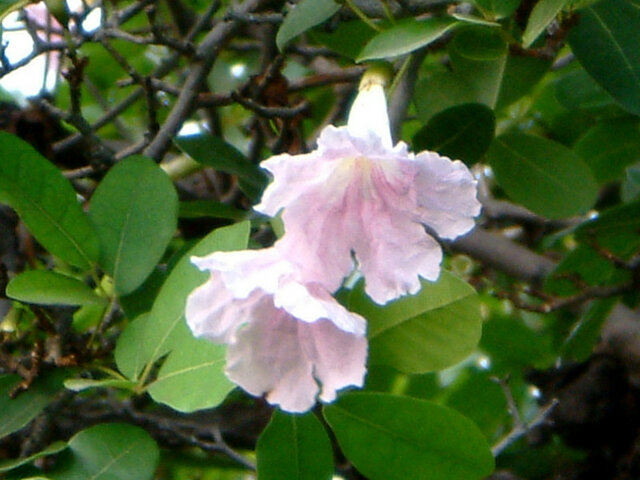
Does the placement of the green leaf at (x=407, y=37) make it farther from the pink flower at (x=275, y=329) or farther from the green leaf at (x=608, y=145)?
the green leaf at (x=608, y=145)

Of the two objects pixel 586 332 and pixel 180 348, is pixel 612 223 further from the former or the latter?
pixel 180 348

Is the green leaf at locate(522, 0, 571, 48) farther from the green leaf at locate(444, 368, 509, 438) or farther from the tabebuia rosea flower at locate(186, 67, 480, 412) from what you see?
the green leaf at locate(444, 368, 509, 438)

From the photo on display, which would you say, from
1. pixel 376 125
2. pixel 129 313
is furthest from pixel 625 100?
pixel 129 313

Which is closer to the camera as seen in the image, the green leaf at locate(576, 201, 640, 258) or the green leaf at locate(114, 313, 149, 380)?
the green leaf at locate(114, 313, 149, 380)

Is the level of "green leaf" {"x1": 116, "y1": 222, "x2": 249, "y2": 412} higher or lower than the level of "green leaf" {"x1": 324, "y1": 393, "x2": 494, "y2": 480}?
higher

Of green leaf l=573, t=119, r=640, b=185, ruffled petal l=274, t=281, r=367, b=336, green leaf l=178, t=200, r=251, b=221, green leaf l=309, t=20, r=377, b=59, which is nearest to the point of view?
ruffled petal l=274, t=281, r=367, b=336

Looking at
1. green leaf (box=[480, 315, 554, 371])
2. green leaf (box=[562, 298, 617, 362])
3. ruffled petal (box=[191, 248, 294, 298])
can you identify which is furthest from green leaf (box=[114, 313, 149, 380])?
green leaf (box=[480, 315, 554, 371])
